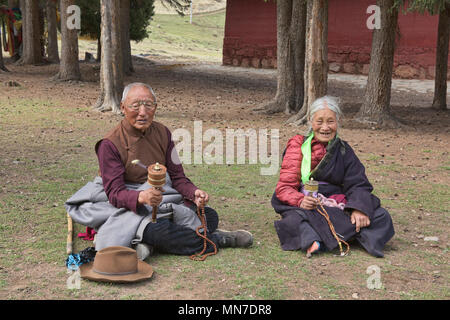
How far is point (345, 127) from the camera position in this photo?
34.0 feet

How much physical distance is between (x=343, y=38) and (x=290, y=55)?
437 inches

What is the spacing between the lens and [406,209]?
5.59m

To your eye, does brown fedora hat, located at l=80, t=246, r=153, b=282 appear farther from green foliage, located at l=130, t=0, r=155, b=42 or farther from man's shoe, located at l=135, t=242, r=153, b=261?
green foliage, located at l=130, t=0, r=155, b=42

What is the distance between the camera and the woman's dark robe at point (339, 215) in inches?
167

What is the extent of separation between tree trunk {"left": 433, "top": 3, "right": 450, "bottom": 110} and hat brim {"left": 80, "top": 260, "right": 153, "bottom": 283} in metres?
9.81

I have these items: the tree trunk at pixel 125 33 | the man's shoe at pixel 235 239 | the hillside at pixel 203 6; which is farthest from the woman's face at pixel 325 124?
the hillside at pixel 203 6

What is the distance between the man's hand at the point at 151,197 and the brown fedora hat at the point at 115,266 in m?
0.38

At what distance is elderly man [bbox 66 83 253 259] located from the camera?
12.9ft

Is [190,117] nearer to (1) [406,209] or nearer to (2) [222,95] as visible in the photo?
(2) [222,95]

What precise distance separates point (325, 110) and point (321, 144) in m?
0.29
